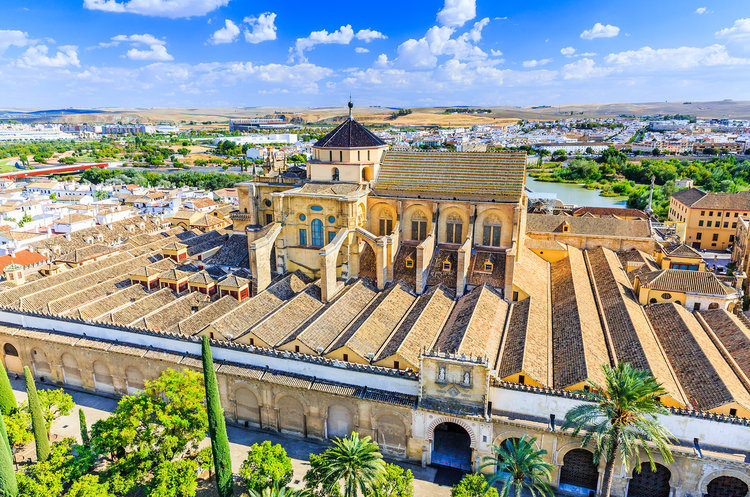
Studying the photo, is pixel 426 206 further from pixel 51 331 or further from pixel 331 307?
pixel 51 331

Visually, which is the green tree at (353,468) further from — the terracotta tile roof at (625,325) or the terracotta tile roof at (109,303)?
the terracotta tile roof at (109,303)

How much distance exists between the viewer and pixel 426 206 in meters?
39.6

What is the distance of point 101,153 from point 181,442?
184 meters

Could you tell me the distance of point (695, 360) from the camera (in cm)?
2734

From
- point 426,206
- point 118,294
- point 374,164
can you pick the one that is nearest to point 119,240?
point 118,294

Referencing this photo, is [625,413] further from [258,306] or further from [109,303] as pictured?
[109,303]

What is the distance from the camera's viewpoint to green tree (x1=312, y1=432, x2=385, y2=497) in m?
19.1

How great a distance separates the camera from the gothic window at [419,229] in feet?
132

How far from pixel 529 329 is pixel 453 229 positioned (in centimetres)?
1206

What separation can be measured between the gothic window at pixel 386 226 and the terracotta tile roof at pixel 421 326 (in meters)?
7.52

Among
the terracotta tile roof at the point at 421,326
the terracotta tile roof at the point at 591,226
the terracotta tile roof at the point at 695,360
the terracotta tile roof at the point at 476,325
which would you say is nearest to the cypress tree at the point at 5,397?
the terracotta tile roof at the point at 421,326

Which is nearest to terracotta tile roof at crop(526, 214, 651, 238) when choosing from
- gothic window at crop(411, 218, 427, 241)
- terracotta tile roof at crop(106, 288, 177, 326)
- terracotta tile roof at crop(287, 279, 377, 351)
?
gothic window at crop(411, 218, 427, 241)

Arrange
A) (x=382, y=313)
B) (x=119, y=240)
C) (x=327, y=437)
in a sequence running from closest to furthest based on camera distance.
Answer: (x=327, y=437), (x=382, y=313), (x=119, y=240)

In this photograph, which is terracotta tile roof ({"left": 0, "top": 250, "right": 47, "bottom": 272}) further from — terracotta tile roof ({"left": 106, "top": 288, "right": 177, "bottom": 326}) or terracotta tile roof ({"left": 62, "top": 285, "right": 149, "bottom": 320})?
terracotta tile roof ({"left": 106, "top": 288, "right": 177, "bottom": 326})
